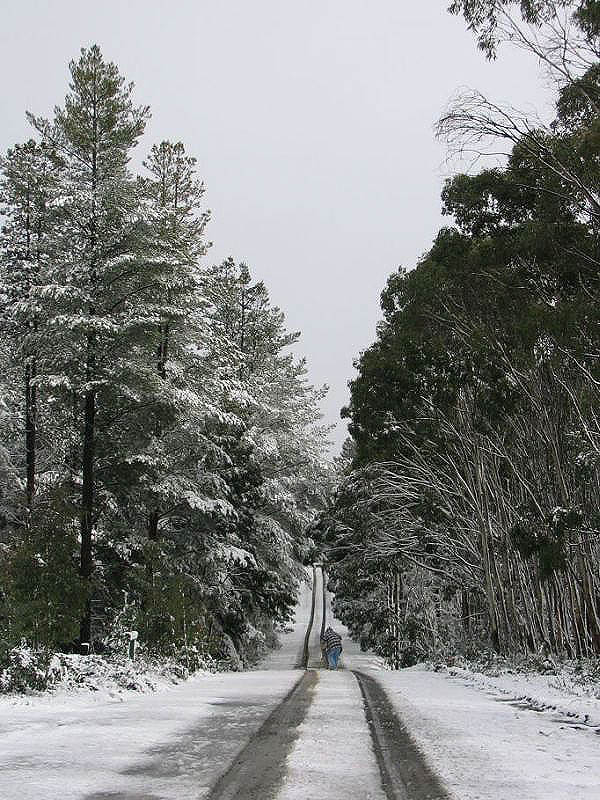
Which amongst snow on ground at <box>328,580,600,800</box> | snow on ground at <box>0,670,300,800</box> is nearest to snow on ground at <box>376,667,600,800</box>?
snow on ground at <box>328,580,600,800</box>

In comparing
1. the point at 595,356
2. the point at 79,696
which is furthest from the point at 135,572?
the point at 595,356

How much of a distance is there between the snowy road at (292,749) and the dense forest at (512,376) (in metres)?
6.24

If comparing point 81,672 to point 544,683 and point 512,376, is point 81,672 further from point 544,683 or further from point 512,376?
point 512,376

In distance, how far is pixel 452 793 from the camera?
182 inches

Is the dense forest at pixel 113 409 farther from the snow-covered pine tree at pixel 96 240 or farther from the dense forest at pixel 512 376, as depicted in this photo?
the dense forest at pixel 512 376

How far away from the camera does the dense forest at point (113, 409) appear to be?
1722 cm

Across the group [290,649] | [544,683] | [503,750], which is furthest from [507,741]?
[290,649]

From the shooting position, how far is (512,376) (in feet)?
56.3

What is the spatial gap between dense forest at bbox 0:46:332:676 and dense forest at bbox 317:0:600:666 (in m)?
5.45

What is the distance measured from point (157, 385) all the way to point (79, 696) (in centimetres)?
934

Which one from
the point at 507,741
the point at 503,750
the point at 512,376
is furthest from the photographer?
the point at 512,376

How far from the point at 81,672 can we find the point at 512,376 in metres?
11.1

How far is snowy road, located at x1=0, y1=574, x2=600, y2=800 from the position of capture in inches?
185

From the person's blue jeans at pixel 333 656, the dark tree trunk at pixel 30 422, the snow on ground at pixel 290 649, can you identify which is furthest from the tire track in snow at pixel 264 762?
the snow on ground at pixel 290 649
